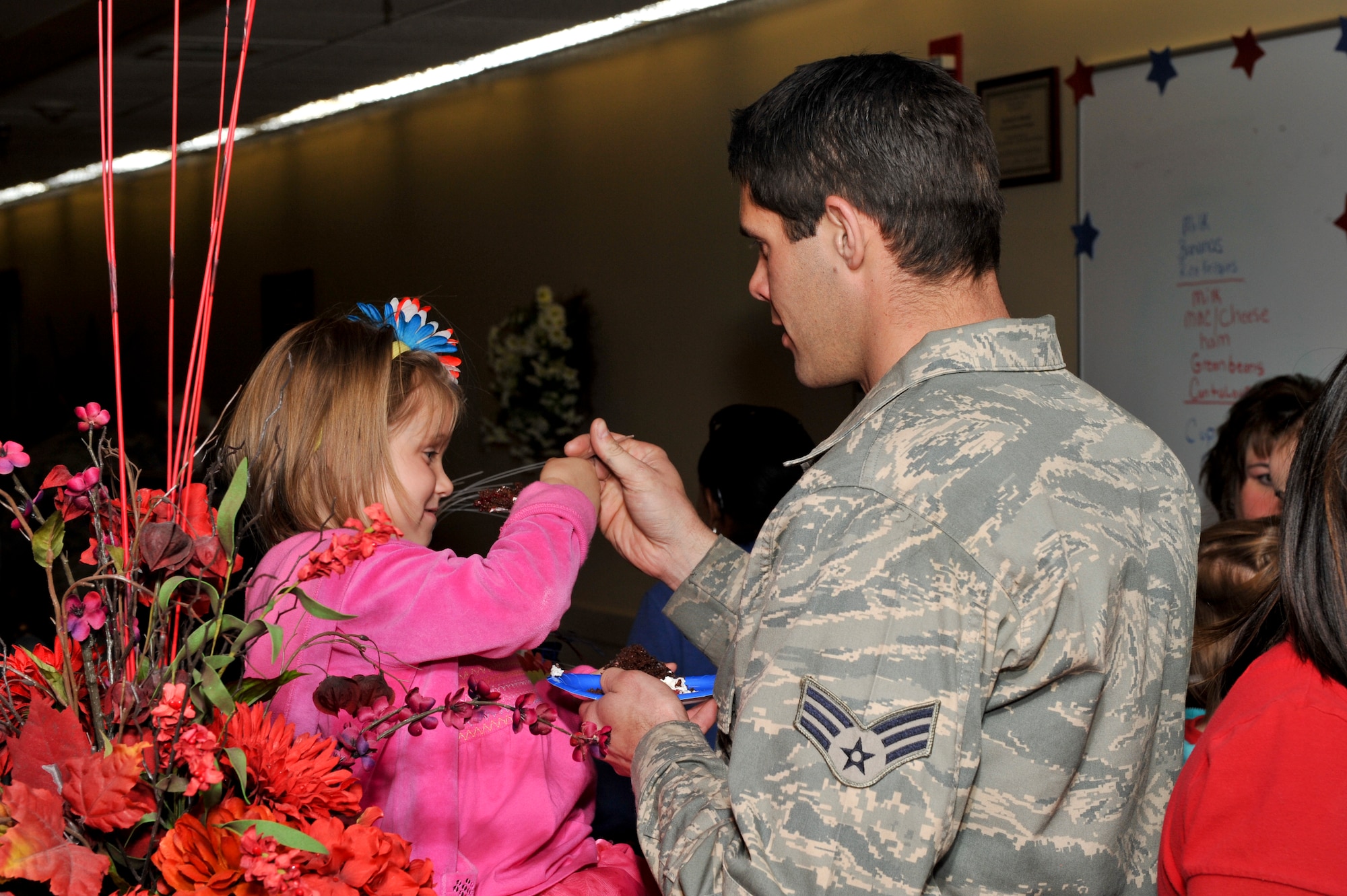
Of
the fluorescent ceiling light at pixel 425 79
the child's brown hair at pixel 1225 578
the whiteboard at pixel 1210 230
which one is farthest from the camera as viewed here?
the fluorescent ceiling light at pixel 425 79

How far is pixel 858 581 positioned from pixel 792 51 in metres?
3.49

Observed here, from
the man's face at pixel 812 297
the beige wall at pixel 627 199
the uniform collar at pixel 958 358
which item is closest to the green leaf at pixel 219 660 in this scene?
the uniform collar at pixel 958 358

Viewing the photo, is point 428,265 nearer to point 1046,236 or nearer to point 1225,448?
point 1046,236

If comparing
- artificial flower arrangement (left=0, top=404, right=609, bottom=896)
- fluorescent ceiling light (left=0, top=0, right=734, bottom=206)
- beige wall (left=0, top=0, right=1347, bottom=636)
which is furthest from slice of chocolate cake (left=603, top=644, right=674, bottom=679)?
fluorescent ceiling light (left=0, top=0, right=734, bottom=206)

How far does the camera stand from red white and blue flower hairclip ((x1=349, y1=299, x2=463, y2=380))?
149 cm

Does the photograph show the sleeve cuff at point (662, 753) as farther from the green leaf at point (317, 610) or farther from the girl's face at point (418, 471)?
the girl's face at point (418, 471)

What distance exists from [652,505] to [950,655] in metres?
0.76

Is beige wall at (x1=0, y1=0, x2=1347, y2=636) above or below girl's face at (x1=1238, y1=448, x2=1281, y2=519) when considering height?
above

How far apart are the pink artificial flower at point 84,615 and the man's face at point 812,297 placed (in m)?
0.67

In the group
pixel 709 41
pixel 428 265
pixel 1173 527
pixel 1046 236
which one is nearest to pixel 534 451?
pixel 428 265

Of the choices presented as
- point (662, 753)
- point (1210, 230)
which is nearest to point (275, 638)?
point (662, 753)

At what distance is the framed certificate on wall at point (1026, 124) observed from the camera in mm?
3262

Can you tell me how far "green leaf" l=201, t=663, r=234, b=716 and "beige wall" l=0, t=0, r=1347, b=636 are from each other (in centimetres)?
297

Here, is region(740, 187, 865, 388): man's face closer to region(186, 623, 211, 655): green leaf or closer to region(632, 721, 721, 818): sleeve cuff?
region(632, 721, 721, 818): sleeve cuff
